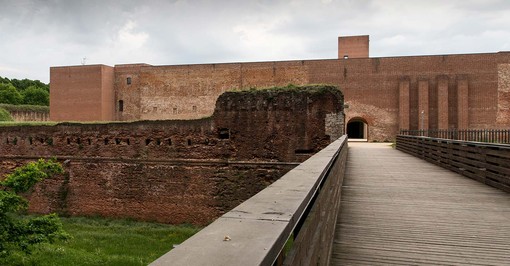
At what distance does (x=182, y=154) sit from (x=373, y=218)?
9.44 metres

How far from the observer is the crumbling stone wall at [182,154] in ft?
40.7

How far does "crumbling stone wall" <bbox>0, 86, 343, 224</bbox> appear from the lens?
12.4 metres

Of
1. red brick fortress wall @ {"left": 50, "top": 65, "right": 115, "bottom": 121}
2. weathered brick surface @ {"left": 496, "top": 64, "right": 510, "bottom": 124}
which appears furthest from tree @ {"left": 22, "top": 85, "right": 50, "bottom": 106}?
weathered brick surface @ {"left": 496, "top": 64, "right": 510, "bottom": 124}

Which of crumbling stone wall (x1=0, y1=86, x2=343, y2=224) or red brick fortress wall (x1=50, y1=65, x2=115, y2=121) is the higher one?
red brick fortress wall (x1=50, y1=65, x2=115, y2=121)

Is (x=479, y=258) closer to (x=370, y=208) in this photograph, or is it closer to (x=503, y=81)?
(x=370, y=208)

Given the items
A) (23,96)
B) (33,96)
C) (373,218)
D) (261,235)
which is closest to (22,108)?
(33,96)

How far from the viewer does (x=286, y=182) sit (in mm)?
2307

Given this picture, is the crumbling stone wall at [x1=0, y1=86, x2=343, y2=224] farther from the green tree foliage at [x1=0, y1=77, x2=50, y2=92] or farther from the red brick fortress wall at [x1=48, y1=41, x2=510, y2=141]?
the green tree foliage at [x1=0, y1=77, x2=50, y2=92]

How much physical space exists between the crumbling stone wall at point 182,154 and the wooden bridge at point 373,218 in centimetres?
248

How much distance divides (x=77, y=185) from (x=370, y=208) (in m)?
12.2

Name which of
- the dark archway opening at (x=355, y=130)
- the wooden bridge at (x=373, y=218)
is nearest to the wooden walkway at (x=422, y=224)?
the wooden bridge at (x=373, y=218)

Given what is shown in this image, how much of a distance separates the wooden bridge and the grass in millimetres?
5334

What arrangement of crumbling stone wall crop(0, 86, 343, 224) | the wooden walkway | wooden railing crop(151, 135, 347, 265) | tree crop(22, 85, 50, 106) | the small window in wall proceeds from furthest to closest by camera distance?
1. tree crop(22, 85, 50, 106)
2. the small window in wall
3. crumbling stone wall crop(0, 86, 343, 224)
4. the wooden walkway
5. wooden railing crop(151, 135, 347, 265)

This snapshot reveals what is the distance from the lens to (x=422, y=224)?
4.59 metres
